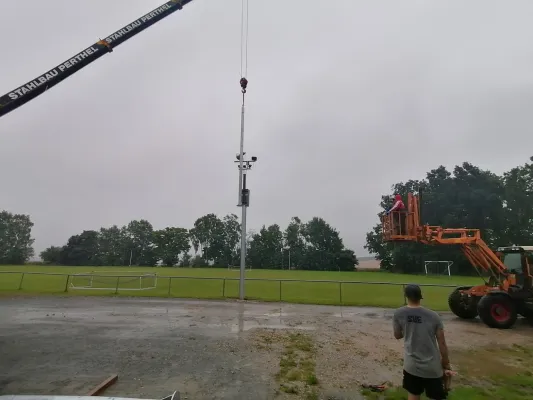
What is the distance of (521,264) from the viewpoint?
483 inches

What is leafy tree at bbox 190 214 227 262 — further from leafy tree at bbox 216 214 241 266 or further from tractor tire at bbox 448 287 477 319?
tractor tire at bbox 448 287 477 319

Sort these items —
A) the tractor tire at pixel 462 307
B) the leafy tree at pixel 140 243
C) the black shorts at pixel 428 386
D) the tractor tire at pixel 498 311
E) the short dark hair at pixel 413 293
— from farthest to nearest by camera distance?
the leafy tree at pixel 140 243 → the tractor tire at pixel 462 307 → the tractor tire at pixel 498 311 → the short dark hair at pixel 413 293 → the black shorts at pixel 428 386

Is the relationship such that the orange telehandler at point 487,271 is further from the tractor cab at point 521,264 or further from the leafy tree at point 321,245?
the leafy tree at point 321,245

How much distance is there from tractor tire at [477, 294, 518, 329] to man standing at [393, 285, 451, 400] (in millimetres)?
9697

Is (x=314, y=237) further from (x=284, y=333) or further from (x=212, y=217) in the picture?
(x=284, y=333)

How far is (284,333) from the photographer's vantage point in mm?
9727

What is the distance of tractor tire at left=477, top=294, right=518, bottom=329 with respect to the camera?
37.5ft

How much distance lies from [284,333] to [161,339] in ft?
10.9

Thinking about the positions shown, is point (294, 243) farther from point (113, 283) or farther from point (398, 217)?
point (398, 217)

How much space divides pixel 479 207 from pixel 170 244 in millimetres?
90793

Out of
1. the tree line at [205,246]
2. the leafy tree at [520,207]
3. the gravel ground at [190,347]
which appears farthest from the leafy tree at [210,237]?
the gravel ground at [190,347]

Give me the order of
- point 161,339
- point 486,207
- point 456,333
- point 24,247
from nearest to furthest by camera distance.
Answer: point 161,339 < point 456,333 < point 486,207 < point 24,247

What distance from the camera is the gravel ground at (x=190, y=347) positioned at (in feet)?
18.5

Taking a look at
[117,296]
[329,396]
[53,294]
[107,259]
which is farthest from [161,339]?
[107,259]
